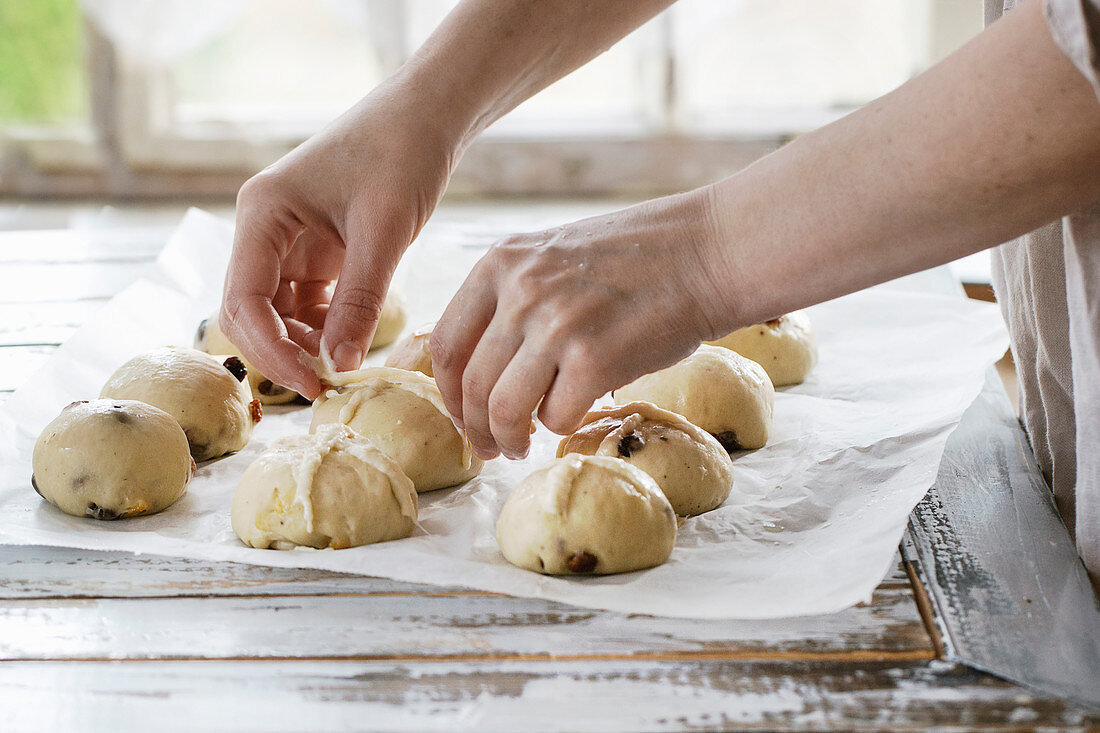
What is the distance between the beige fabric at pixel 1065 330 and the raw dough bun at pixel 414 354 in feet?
2.54

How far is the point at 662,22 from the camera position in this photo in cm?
314

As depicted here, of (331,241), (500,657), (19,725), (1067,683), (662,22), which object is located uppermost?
(662,22)

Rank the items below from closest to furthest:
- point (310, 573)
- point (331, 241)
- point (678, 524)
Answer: point (310, 573), point (678, 524), point (331, 241)

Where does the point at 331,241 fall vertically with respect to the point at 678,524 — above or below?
above

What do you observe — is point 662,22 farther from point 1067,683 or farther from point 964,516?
point 1067,683

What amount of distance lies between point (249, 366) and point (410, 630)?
0.77 m

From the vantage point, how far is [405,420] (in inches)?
52.1

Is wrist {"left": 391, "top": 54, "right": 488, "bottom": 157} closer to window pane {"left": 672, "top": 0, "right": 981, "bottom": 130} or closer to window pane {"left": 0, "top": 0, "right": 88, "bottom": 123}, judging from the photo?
window pane {"left": 672, "top": 0, "right": 981, "bottom": 130}

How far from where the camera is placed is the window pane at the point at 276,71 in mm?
3385

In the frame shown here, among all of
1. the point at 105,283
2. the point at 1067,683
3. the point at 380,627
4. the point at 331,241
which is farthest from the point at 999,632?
the point at 105,283

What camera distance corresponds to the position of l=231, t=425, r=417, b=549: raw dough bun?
1.07 metres

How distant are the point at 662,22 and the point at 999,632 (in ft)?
8.44

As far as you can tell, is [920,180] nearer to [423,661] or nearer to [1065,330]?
[1065,330]

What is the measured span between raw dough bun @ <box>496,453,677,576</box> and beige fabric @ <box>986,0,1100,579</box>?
39 cm
